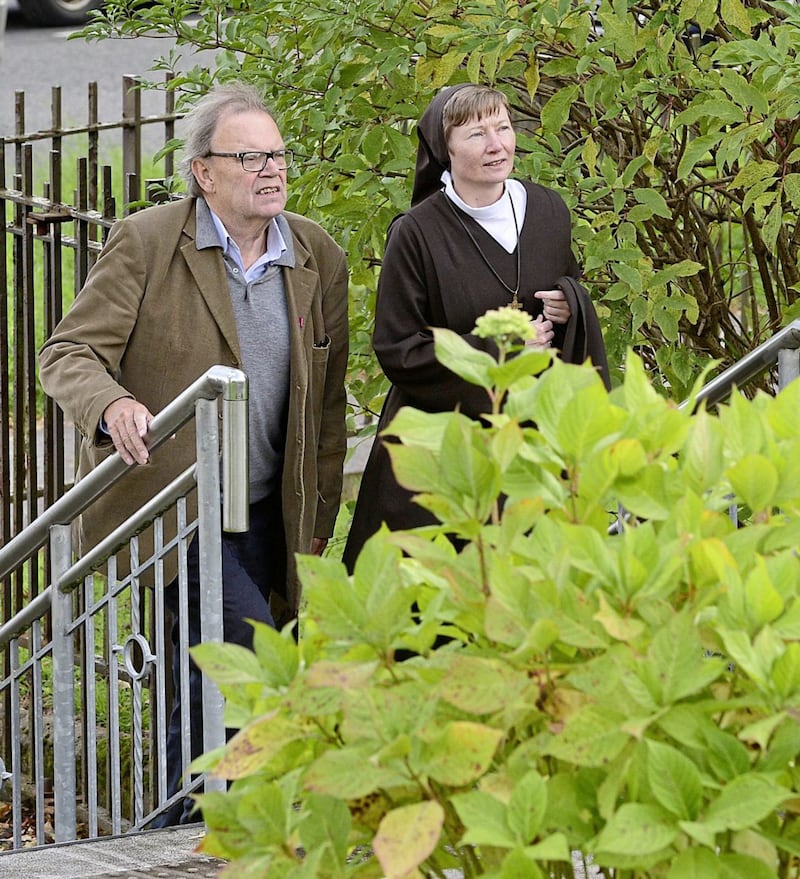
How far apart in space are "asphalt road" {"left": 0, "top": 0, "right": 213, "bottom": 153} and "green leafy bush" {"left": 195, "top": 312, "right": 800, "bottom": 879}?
11727 millimetres

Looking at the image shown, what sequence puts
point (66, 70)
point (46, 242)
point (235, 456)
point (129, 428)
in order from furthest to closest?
point (66, 70) < point (46, 242) < point (129, 428) < point (235, 456)

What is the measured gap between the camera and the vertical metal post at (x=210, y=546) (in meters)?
3.08

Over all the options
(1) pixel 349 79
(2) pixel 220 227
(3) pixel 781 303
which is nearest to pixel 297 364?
(2) pixel 220 227

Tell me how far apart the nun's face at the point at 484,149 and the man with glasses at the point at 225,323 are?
0.41m

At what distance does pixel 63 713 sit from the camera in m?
3.51

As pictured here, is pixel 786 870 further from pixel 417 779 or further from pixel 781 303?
pixel 781 303

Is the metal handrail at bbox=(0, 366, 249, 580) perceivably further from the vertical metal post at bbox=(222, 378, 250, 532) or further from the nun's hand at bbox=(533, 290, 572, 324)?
the nun's hand at bbox=(533, 290, 572, 324)

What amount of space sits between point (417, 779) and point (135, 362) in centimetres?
241

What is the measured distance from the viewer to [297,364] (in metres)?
3.60

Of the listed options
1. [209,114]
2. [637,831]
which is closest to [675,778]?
[637,831]

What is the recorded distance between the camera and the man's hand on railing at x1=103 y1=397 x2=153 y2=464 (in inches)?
128

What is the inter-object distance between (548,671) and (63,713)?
2356mm

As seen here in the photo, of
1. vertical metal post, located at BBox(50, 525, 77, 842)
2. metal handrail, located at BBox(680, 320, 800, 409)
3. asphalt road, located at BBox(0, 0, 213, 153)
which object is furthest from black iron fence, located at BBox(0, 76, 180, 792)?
asphalt road, located at BBox(0, 0, 213, 153)

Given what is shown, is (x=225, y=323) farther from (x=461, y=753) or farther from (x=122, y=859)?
(x=461, y=753)
